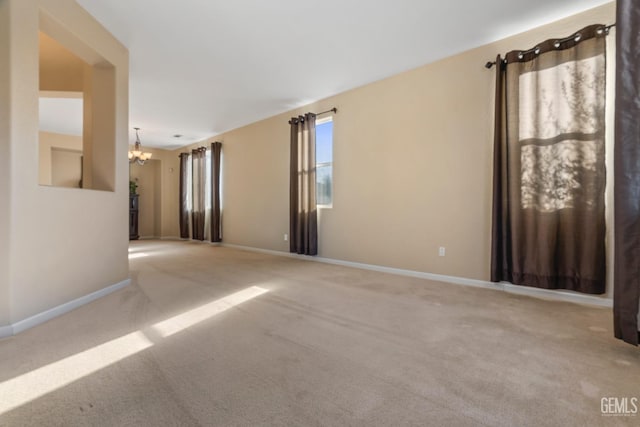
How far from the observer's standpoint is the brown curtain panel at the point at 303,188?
4805mm

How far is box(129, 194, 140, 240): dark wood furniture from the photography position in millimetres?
7918

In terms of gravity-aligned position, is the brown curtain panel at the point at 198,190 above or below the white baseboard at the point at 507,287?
above

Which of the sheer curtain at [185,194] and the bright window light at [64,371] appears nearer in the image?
the bright window light at [64,371]

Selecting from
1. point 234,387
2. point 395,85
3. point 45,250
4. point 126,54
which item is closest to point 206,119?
point 126,54

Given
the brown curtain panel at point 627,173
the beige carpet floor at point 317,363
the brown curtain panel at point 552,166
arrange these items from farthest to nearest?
the brown curtain panel at point 552,166 → the brown curtain panel at point 627,173 → the beige carpet floor at point 317,363

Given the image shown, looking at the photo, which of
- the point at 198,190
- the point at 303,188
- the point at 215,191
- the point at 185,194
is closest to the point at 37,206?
the point at 303,188

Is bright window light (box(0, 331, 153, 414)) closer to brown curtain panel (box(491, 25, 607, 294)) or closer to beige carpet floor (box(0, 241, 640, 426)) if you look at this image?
beige carpet floor (box(0, 241, 640, 426))

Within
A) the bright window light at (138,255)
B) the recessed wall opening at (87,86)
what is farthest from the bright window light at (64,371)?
the bright window light at (138,255)

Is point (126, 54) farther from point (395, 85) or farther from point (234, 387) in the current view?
point (234, 387)

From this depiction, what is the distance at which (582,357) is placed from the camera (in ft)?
5.54

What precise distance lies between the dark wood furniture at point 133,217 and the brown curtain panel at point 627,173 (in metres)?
9.26

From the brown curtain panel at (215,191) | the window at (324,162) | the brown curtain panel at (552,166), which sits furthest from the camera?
the brown curtain panel at (215,191)

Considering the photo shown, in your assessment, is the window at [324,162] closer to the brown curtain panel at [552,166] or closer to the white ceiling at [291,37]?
the white ceiling at [291,37]

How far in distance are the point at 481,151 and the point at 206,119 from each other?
16.5 feet
